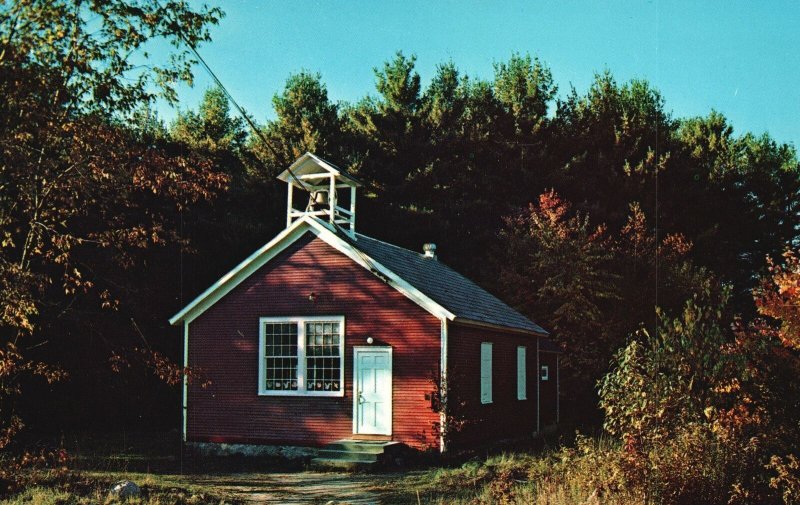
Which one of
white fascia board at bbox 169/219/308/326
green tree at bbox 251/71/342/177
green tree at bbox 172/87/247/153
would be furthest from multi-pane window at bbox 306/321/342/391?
green tree at bbox 172/87/247/153

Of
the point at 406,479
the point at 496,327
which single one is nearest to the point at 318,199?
the point at 496,327

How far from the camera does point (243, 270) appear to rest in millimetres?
23062

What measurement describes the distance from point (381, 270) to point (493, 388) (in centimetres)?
507

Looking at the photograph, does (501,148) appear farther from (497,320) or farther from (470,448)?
(470,448)

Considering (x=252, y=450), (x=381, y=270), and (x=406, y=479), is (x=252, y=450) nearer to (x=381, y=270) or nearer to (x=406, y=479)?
(x=381, y=270)

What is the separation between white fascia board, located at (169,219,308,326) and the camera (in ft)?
73.8

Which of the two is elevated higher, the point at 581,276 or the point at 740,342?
the point at 581,276

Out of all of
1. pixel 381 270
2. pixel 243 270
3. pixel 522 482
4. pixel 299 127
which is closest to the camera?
pixel 522 482

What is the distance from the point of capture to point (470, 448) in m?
21.6

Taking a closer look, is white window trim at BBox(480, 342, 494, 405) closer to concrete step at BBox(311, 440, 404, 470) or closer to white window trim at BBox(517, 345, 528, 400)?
white window trim at BBox(517, 345, 528, 400)

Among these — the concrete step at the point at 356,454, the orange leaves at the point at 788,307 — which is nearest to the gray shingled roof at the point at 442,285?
the concrete step at the point at 356,454

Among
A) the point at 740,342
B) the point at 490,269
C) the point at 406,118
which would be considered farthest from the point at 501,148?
the point at 740,342

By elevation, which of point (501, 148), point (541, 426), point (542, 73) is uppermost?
point (542, 73)

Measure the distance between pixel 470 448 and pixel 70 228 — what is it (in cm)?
1487
